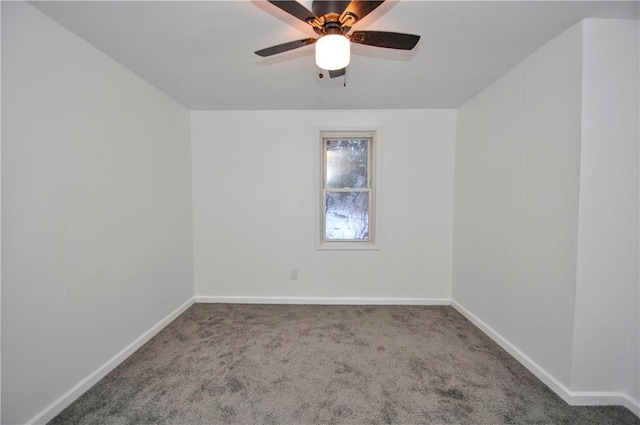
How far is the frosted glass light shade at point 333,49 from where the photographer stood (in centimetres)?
137

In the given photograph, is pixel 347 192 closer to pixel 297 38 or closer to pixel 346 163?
pixel 346 163

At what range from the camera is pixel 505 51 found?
1965 mm

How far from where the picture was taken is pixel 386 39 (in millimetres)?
1467

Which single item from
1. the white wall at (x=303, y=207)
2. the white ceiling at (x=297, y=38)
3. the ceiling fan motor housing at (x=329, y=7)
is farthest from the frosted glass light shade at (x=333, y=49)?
the white wall at (x=303, y=207)

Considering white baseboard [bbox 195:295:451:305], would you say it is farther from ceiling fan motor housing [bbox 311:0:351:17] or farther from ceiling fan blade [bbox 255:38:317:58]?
ceiling fan motor housing [bbox 311:0:351:17]

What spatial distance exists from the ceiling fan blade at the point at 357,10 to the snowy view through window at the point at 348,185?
204cm

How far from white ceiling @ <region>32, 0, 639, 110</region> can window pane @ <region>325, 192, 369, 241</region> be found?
1.19 m

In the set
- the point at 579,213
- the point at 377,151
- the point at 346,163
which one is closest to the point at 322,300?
the point at 346,163

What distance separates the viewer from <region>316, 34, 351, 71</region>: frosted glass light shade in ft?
4.49

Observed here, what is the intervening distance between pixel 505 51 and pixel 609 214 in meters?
1.30

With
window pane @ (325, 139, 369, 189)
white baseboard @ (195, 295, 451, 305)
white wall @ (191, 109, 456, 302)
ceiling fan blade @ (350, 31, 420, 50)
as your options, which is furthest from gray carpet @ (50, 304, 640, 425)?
ceiling fan blade @ (350, 31, 420, 50)

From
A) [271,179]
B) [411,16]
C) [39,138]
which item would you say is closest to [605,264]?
[411,16]

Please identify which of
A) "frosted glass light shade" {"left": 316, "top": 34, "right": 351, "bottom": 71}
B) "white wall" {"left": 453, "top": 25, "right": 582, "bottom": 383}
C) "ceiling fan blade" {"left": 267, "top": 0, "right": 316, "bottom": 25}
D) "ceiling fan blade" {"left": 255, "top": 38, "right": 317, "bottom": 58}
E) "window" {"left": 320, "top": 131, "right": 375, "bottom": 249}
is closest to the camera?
"ceiling fan blade" {"left": 267, "top": 0, "right": 316, "bottom": 25}

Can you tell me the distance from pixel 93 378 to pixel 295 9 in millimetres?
2638
